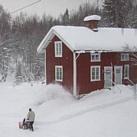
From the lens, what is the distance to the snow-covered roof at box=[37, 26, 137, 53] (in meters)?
37.6

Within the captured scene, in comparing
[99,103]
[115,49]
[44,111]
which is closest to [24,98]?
[44,111]

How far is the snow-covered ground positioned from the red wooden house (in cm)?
120

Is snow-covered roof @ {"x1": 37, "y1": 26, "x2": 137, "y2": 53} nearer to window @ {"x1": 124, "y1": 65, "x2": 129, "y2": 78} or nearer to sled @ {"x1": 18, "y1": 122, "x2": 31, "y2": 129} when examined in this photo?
window @ {"x1": 124, "y1": 65, "x2": 129, "y2": 78}

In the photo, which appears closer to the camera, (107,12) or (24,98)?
(24,98)

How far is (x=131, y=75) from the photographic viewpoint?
138 feet

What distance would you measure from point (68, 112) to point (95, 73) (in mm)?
7714

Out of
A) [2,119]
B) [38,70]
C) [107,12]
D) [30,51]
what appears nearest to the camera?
[2,119]

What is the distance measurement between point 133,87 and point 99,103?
719cm

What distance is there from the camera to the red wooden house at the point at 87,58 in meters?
37.4

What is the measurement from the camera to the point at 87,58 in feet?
125

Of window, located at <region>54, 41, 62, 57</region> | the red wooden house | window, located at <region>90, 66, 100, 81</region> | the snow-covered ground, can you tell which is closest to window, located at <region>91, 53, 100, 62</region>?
the red wooden house

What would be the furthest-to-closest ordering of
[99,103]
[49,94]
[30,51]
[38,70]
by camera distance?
[30,51] < [38,70] < [49,94] < [99,103]

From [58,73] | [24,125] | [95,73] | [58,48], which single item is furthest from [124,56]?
[24,125]

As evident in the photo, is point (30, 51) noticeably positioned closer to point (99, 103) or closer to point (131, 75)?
point (131, 75)
